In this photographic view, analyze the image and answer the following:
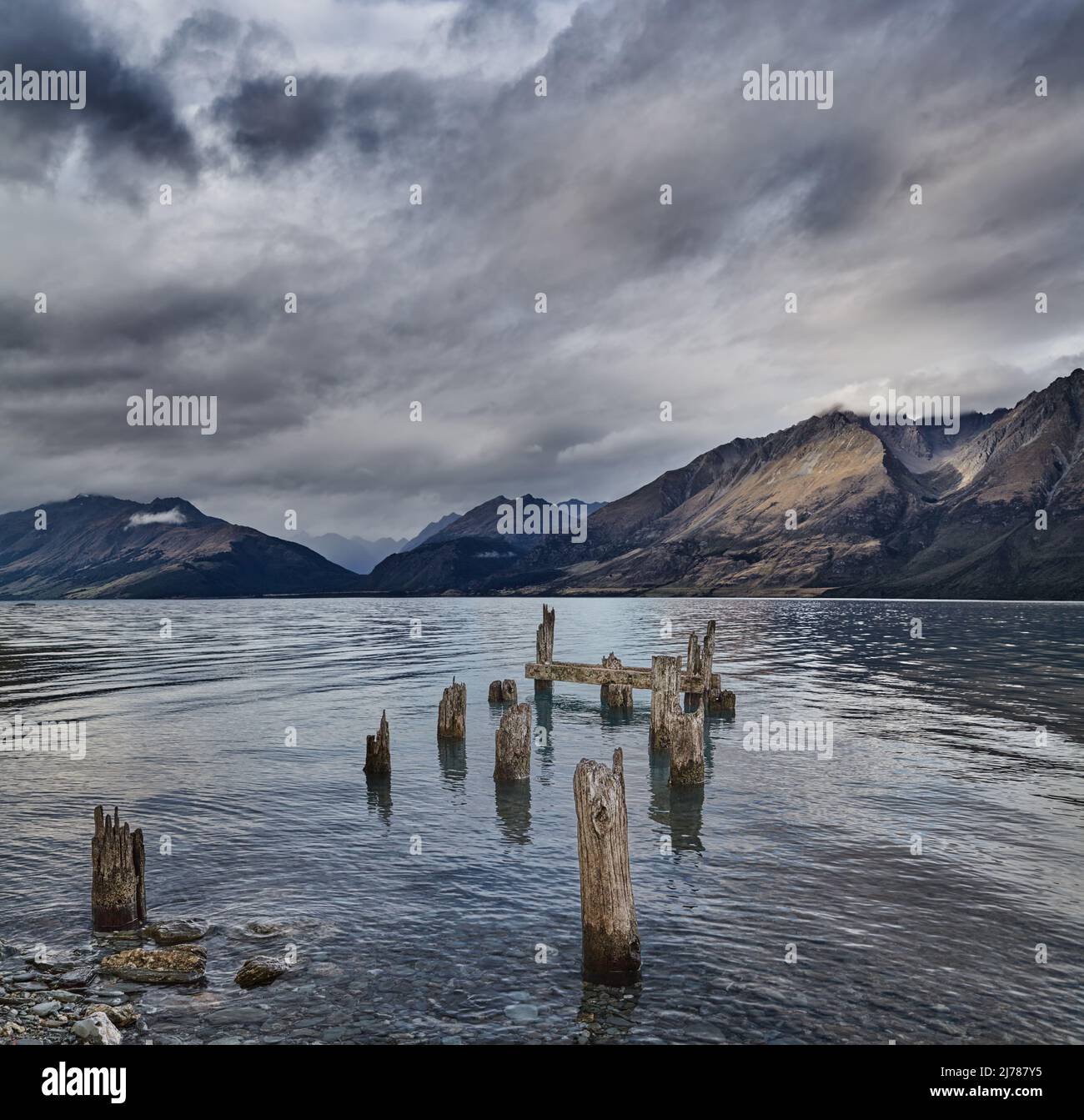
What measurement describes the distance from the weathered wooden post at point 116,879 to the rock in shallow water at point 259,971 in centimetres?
290

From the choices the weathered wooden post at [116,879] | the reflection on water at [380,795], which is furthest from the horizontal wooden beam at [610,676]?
the weathered wooden post at [116,879]

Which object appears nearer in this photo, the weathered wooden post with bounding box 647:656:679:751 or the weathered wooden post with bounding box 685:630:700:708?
the weathered wooden post with bounding box 647:656:679:751

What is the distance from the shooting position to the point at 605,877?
1087 centimetres

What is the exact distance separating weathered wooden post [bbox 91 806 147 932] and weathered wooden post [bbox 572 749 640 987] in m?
7.64

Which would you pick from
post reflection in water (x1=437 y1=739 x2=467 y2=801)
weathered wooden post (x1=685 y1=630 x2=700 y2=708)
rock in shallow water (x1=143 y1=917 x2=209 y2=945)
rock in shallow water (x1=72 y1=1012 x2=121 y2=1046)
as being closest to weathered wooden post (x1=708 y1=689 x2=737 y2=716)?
weathered wooden post (x1=685 y1=630 x2=700 y2=708)

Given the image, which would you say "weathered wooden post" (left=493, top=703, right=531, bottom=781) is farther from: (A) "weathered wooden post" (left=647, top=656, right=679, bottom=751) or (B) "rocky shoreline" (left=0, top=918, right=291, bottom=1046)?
(B) "rocky shoreline" (left=0, top=918, right=291, bottom=1046)

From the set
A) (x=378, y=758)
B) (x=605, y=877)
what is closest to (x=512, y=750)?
(x=378, y=758)

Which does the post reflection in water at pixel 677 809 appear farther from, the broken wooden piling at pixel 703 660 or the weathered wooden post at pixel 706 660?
the weathered wooden post at pixel 706 660

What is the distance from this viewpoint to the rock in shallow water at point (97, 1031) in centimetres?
898

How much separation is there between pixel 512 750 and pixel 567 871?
7.45 m

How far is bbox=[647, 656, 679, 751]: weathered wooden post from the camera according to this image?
1035 inches

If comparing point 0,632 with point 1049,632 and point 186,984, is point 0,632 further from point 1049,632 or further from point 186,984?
point 1049,632

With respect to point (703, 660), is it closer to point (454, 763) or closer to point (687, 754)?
point (687, 754)

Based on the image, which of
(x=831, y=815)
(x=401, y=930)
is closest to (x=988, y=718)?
(x=831, y=815)
